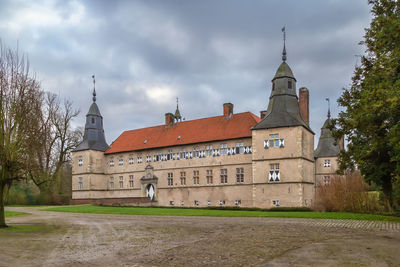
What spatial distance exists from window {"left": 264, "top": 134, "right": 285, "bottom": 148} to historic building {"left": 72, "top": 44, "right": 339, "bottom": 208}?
3 cm

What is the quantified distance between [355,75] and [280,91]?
1345 centimetres

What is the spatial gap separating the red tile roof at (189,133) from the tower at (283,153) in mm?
2537

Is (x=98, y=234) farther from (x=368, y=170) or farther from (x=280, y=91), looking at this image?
(x=280, y=91)

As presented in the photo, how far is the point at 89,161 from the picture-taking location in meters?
40.0

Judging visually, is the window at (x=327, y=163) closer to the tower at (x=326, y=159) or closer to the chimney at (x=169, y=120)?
the tower at (x=326, y=159)

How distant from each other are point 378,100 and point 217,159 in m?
21.4

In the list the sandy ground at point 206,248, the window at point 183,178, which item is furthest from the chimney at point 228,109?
the sandy ground at point 206,248

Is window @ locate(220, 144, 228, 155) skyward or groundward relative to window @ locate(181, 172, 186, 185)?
skyward

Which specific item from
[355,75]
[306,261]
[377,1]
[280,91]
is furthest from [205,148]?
[306,261]

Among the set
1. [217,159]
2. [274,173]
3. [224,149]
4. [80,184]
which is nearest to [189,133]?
[217,159]

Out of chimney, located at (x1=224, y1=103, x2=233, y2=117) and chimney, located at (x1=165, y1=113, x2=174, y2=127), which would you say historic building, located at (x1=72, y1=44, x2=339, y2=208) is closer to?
chimney, located at (x1=224, y1=103, x2=233, y2=117)

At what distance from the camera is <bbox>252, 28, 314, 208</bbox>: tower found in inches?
1113

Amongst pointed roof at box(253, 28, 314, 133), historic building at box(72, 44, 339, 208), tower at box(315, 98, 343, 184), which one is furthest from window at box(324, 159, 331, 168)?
pointed roof at box(253, 28, 314, 133)

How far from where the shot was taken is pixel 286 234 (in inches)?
469
